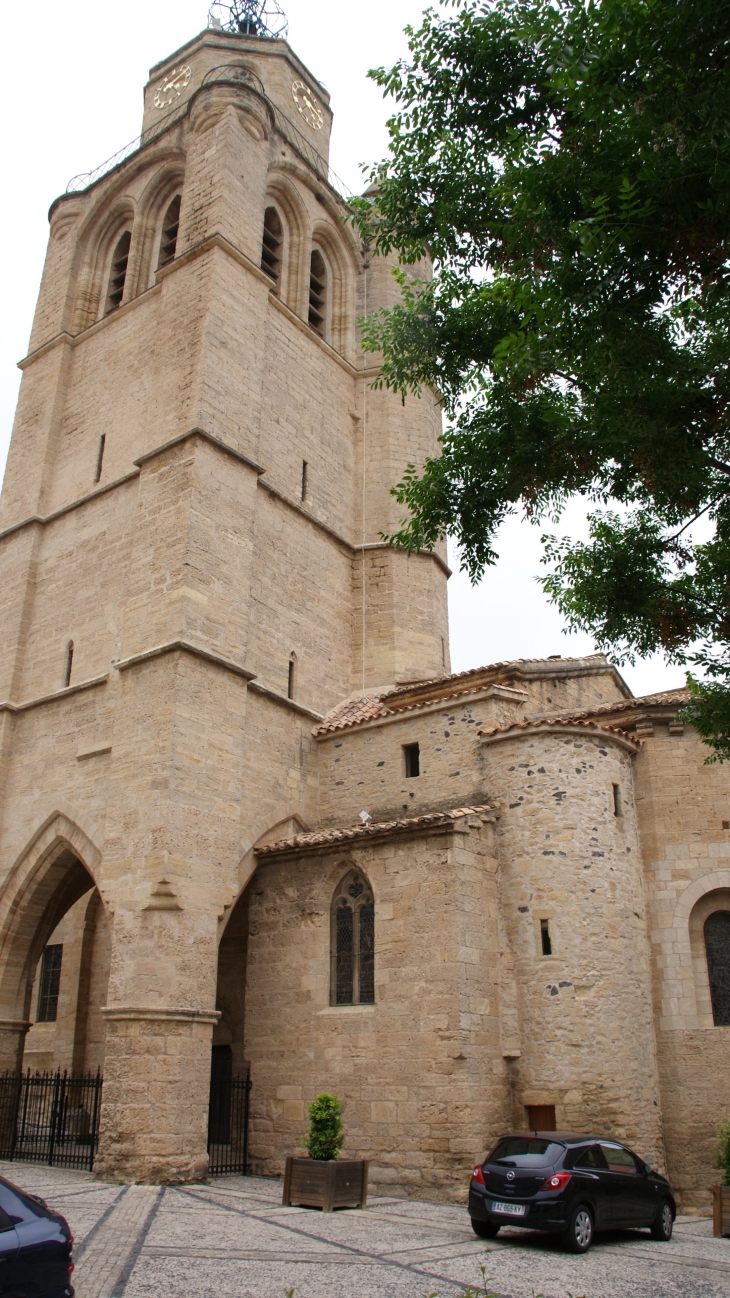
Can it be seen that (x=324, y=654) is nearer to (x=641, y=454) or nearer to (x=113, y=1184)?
(x=113, y=1184)

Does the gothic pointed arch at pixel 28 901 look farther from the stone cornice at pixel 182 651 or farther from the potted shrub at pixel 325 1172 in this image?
the potted shrub at pixel 325 1172

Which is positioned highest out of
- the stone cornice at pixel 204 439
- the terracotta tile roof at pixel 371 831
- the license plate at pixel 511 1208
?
the stone cornice at pixel 204 439

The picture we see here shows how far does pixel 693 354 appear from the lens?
26.6ft

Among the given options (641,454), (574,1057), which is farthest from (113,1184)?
(641,454)

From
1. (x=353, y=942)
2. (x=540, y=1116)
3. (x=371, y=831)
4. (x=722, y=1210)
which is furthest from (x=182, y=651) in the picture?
(x=722, y=1210)

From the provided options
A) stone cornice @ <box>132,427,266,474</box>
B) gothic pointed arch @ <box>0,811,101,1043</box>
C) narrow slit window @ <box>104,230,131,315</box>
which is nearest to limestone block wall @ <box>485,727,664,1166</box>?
stone cornice @ <box>132,427,266,474</box>

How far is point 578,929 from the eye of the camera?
41.8 feet

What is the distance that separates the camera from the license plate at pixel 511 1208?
28.3ft

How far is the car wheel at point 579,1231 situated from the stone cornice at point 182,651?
8.96 meters

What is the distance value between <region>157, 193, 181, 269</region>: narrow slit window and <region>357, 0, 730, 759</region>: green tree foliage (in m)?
12.2

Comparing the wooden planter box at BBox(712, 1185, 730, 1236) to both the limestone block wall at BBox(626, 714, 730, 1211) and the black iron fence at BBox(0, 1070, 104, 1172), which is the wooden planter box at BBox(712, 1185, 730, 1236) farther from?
the black iron fence at BBox(0, 1070, 104, 1172)

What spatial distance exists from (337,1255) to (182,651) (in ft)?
28.0

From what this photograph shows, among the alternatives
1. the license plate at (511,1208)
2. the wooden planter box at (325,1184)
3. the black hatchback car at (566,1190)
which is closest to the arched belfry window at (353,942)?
the wooden planter box at (325,1184)

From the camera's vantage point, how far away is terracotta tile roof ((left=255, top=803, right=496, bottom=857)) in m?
13.0
